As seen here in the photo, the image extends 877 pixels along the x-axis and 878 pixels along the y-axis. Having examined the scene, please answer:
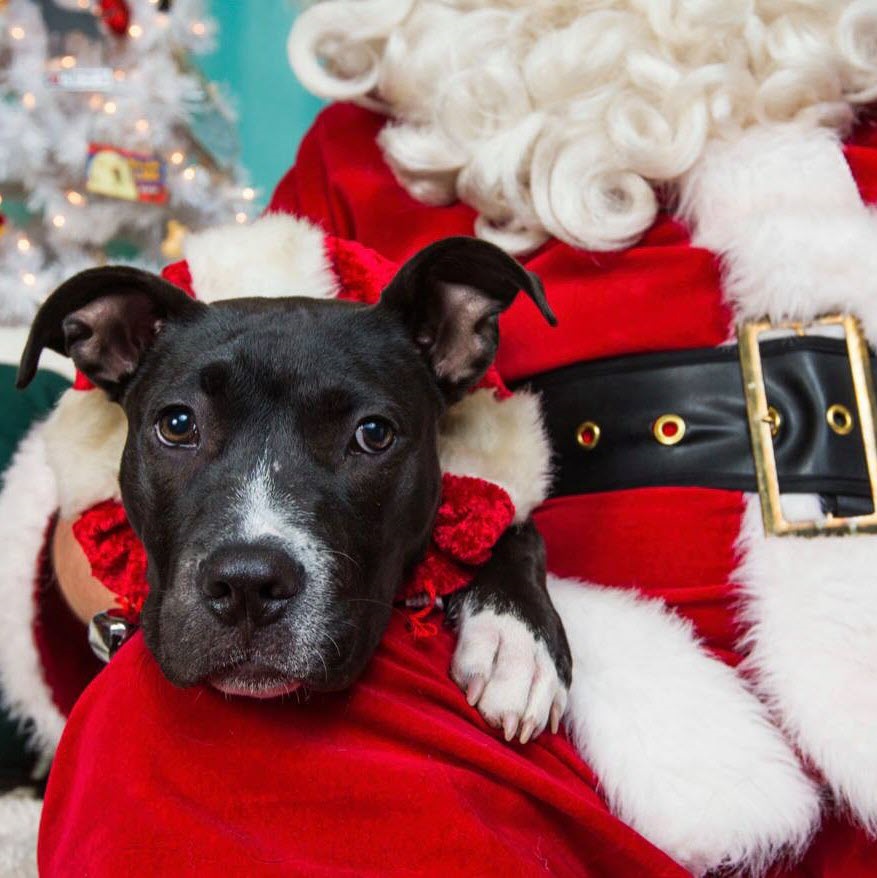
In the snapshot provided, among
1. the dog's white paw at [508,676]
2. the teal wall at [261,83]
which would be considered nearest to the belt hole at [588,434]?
the dog's white paw at [508,676]

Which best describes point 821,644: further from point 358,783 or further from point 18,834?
point 18,834

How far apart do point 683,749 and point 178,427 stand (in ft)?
Answer: 2.98

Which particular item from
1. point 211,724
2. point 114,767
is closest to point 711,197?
point 211,724

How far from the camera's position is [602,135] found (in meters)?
1.93

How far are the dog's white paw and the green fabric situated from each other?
146 centimetres

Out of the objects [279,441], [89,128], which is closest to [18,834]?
[279,441]

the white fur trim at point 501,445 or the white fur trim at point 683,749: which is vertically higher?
the white fur trim at point 501,445

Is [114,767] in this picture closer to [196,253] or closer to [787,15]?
[196,253]

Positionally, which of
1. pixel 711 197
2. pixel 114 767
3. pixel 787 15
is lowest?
pixel 114 767

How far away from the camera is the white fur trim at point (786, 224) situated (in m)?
1.70

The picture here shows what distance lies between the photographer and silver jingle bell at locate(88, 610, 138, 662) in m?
1.66

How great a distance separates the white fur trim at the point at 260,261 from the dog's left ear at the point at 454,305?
0.20 m

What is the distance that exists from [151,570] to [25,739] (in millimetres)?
1135

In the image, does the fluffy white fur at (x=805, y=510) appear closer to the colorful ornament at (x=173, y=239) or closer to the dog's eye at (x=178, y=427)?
the dog's eye at (x=178, y=427)
